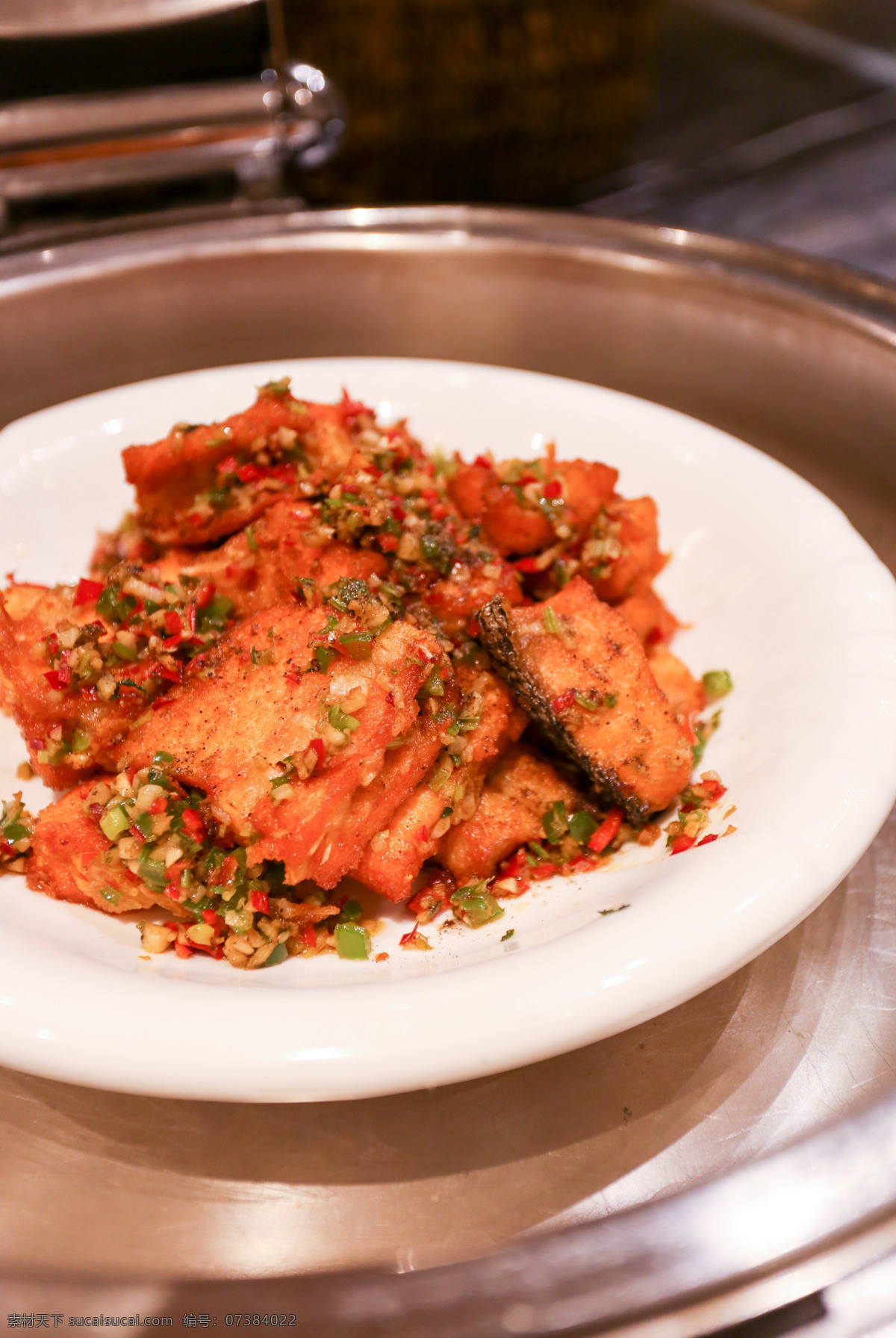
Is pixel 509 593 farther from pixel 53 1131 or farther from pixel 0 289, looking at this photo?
pixel 0 289

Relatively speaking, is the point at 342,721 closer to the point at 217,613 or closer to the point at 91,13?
the point at 217,613

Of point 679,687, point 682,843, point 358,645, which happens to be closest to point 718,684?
point 679,687

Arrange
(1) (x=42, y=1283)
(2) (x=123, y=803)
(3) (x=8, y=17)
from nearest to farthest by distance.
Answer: (1) (x=42, y=1283) < (2) (x=123, y=803) < (3) (x=8, y=17)

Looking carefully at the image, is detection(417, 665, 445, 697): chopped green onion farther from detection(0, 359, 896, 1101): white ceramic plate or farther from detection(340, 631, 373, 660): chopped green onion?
detection(0, 359, 896, 1101): white ceramic plate

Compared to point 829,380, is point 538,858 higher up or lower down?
lower down

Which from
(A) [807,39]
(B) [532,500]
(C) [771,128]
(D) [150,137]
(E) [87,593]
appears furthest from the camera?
(A) [807,39]

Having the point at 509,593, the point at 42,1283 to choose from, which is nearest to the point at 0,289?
the point at 509,593
